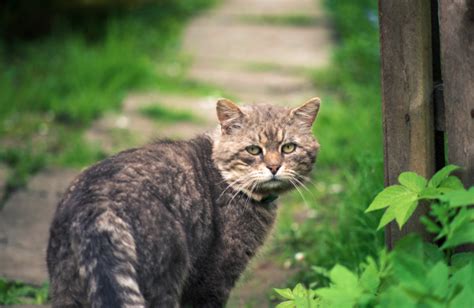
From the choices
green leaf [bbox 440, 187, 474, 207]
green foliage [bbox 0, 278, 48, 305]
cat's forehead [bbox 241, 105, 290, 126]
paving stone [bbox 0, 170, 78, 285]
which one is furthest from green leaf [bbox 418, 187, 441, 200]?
paving stone [bbox 0, 170, 78, 285]

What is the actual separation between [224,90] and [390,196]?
4.79 m

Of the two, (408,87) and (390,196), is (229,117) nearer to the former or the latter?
(408,87)

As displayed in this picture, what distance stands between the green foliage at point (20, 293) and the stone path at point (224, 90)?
0.15 meters

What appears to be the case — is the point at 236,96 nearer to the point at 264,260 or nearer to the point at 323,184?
the point at 323,184

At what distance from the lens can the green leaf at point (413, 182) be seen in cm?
311

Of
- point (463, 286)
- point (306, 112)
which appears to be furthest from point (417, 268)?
point (306, 112)

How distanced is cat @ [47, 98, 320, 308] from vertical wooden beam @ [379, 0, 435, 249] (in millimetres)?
814

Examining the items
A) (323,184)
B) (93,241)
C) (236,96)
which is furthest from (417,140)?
(236,96)

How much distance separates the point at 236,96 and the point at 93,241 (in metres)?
4.52

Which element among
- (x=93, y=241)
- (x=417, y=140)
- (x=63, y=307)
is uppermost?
(x=417, y=140)

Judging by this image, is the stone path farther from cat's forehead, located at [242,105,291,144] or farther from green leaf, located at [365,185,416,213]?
green leaf, located at [365,185,416,213]

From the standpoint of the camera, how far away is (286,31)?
388 inches

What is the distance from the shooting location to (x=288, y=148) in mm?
4230

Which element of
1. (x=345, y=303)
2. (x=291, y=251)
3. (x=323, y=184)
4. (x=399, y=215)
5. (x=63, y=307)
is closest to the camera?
(x=345, y=303)
